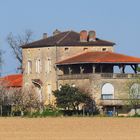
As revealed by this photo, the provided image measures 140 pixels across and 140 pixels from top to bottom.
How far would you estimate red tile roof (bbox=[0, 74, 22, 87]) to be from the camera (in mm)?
140850

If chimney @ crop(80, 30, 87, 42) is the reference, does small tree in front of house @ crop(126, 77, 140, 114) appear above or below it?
below

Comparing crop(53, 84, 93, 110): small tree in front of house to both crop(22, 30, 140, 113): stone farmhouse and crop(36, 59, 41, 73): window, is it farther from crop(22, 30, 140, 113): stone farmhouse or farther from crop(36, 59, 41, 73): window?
crop(36, 59, 41, 73): window

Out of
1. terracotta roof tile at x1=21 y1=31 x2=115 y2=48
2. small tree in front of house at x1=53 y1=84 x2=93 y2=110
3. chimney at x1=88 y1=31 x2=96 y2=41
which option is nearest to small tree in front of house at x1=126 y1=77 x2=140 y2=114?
small tree in front of house at x1=53 y1=84 x2=93 y2=110

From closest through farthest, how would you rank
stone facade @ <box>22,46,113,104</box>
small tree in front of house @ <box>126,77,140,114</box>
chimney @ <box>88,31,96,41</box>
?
small tree in front of house @ <box>126,77,140,114</box>
stone facade @ <box>22,46,113,104</box>
chimney @ <box>88,31,96,41</box>

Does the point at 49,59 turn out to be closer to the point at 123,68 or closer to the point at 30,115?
the point at 123,68

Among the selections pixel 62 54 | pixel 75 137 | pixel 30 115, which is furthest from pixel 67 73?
pixel 75 137

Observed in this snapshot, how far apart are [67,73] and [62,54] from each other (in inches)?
119

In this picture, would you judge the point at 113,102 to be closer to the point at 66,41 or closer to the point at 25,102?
the point at 25,102

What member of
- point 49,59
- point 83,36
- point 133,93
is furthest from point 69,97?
point 83,36

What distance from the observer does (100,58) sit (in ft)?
404

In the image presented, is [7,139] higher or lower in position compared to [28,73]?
lower

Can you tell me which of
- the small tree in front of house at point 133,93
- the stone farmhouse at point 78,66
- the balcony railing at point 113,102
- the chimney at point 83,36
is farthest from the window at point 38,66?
the small tree in front of house at point 133,93

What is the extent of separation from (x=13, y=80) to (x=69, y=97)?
2922 centimetres

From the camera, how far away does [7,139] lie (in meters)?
57.8
